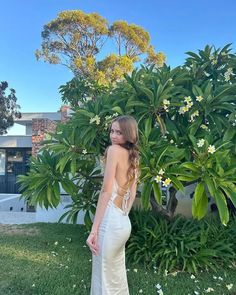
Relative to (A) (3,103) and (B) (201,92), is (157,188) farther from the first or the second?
(A) (3,103)

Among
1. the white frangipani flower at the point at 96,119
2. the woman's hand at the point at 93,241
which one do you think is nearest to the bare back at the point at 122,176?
the woman's hand at the point at 93,241

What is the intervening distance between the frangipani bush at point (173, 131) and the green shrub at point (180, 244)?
0.97m

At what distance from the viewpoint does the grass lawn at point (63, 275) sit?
345cm

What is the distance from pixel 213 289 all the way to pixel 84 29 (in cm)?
1965

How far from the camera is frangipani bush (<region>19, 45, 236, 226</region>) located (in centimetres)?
317

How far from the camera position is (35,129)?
33.1ft

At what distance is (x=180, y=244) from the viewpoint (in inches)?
163

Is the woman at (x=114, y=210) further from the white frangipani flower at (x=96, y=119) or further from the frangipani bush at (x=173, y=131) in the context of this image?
the white frangipani flower at (x=96, y=119)

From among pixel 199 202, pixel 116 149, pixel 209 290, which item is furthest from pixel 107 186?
pixel 209 290

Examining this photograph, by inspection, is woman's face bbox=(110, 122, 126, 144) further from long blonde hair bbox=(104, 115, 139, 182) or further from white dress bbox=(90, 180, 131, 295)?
white dress bbox=(90, 180, 131, 295)

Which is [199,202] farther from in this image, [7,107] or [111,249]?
[7,107]

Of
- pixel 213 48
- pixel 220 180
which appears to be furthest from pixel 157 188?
pixel 213 48

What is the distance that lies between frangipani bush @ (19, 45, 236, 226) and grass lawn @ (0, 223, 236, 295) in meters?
0.85

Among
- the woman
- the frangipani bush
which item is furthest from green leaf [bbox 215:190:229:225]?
the woman
